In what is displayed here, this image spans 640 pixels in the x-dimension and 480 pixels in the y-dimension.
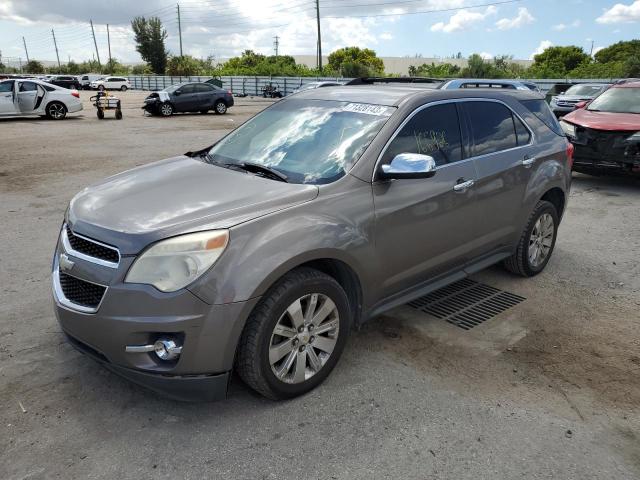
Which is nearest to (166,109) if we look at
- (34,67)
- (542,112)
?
(542,112)

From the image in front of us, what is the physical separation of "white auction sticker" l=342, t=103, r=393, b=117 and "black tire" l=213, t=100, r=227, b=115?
71.6 ft

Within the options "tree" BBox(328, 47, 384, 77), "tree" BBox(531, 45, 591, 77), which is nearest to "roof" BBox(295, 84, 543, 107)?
"tree" BBox(531, 45, 591, 77)

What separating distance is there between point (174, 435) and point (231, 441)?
31cm

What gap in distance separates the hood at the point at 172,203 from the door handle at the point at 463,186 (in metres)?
1.22

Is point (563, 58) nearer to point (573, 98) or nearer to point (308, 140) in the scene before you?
point (573, 98)

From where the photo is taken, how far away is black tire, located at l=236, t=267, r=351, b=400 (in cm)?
276

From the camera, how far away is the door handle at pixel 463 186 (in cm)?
379

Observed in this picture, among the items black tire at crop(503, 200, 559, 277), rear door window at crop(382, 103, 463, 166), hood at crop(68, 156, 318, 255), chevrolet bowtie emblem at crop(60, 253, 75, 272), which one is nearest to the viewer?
hood at crop(68, 156, 318, 255)

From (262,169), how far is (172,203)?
70 centimetres

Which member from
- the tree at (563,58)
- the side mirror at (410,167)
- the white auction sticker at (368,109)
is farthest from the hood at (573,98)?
the tree at (563,58)

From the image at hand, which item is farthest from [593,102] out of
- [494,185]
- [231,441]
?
[231,441]

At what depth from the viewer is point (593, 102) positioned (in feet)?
33.6

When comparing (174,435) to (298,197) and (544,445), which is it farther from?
(544,445)

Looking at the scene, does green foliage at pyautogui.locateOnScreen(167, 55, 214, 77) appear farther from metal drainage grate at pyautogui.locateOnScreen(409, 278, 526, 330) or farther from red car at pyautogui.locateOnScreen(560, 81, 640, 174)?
metal drainage grate at pyautogui.locateOnScreen(409, 278, 526, 330)
